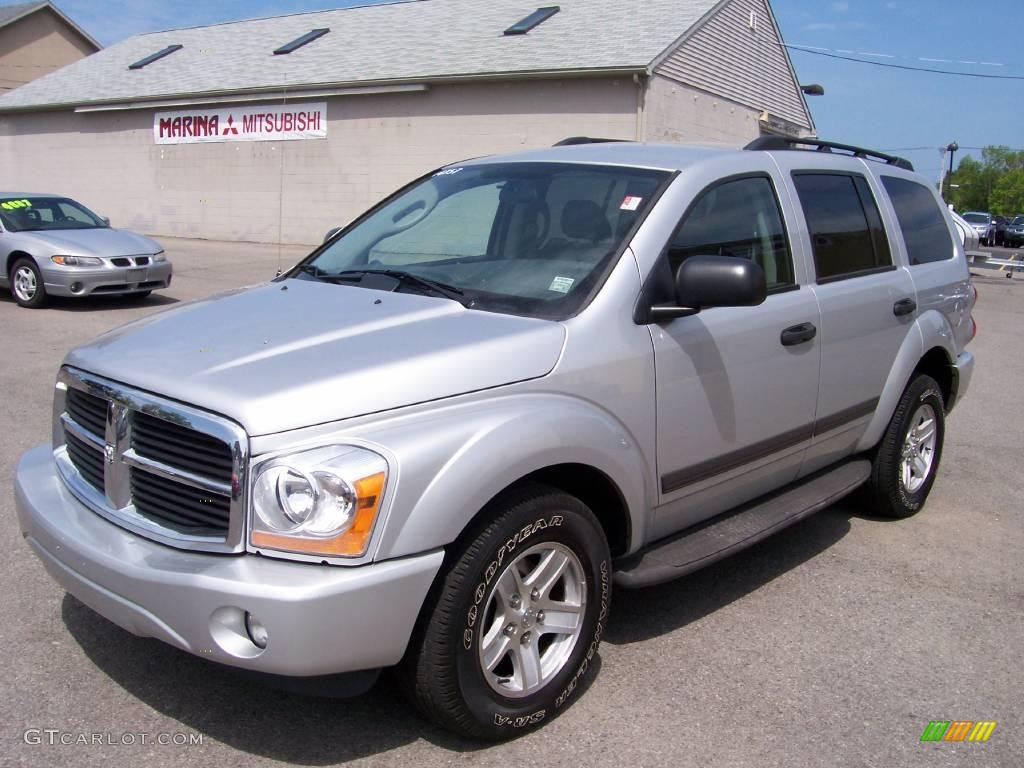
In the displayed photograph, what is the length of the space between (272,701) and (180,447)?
990 millimetres

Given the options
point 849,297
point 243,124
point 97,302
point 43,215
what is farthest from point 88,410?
point 243,124

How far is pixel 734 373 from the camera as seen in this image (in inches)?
149

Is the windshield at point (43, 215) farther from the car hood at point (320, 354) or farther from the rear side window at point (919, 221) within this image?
the rear side window at point (919, 221)

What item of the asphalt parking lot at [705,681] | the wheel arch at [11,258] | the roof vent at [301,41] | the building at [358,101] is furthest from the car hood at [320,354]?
the roof vent at [301,41]

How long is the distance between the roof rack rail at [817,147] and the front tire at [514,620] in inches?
84.1

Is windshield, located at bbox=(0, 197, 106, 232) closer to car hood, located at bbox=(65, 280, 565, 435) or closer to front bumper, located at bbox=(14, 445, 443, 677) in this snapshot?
car hood, located at bbox=(65, 280, 565, 435)

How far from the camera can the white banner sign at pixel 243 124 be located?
22.4m

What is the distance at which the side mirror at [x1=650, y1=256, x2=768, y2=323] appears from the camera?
131 inches

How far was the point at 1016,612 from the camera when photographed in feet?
13.7

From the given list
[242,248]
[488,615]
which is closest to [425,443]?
[488,615]

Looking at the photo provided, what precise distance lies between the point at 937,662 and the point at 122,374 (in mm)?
3097

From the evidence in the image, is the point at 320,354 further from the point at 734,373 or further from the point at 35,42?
the point at 35,42

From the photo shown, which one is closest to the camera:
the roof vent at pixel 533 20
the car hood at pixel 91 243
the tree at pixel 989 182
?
the car hood at pixel 91 243

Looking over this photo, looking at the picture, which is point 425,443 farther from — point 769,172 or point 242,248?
point 242,248
